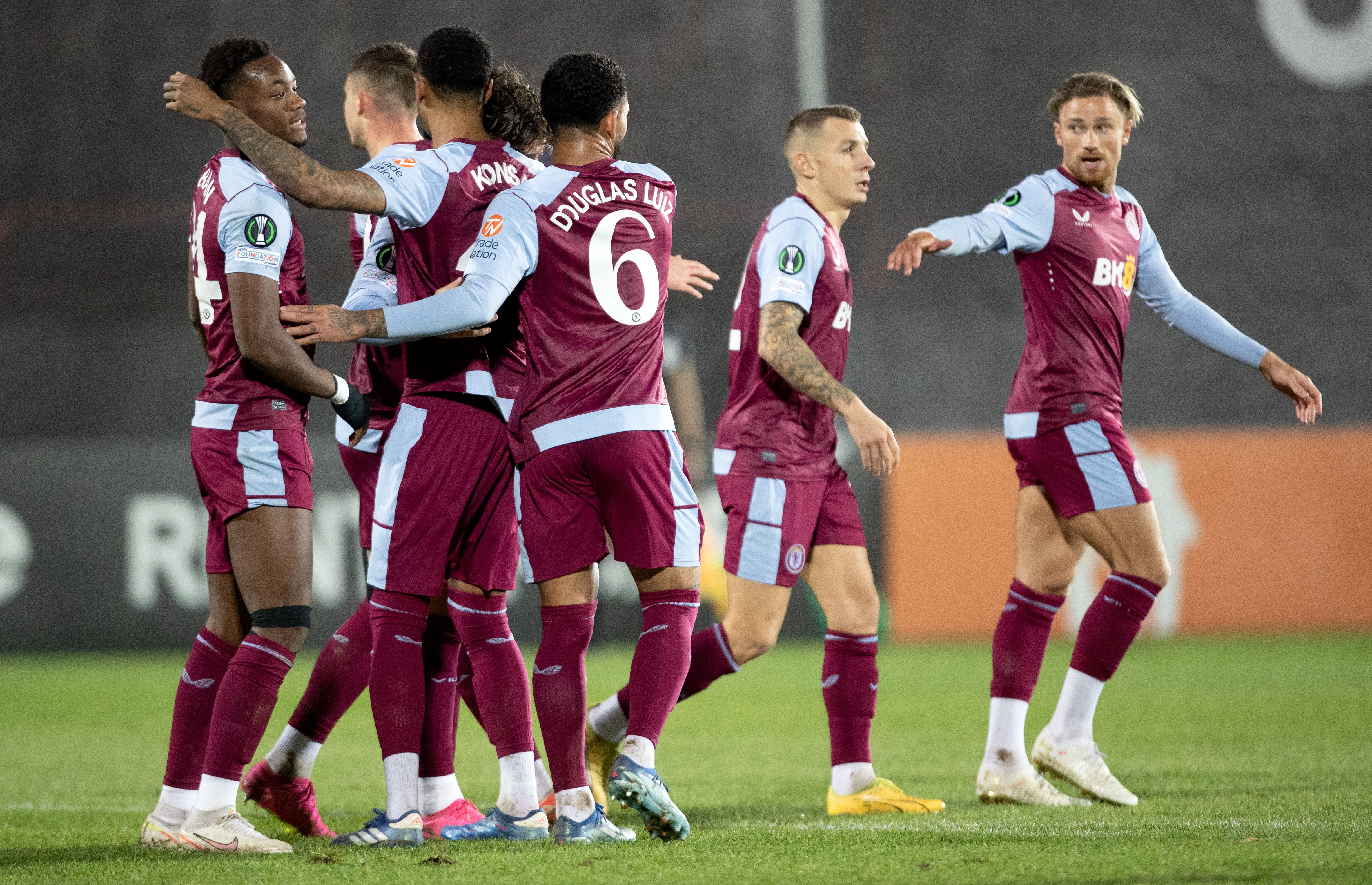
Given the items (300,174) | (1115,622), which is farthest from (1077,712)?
(300,174)

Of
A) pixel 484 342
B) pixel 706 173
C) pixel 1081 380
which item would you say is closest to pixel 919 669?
pixel 1081 380

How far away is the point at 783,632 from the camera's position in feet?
36.8

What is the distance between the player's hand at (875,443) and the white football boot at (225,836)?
185 cm

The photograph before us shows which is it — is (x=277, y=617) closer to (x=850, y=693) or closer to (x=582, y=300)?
(x=582, y=300)

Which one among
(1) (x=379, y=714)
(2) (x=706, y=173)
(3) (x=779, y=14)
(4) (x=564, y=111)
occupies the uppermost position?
(3) (x=779, y=14)

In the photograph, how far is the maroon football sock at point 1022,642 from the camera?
4.73 m

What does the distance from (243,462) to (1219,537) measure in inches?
344

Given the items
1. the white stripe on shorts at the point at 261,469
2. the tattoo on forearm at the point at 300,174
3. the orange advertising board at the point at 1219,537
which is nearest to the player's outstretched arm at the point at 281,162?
the tattoo on forearm at the point at 300,174

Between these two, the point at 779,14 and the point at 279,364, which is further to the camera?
the point at 779,14

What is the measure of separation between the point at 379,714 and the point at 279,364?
96 cm

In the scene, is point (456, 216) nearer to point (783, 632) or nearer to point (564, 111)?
point (564, 111)

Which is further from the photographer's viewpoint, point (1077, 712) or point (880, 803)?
point (1077, 712)

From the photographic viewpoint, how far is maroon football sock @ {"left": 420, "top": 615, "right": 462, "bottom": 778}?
157 inches

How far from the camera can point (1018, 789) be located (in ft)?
14.9
